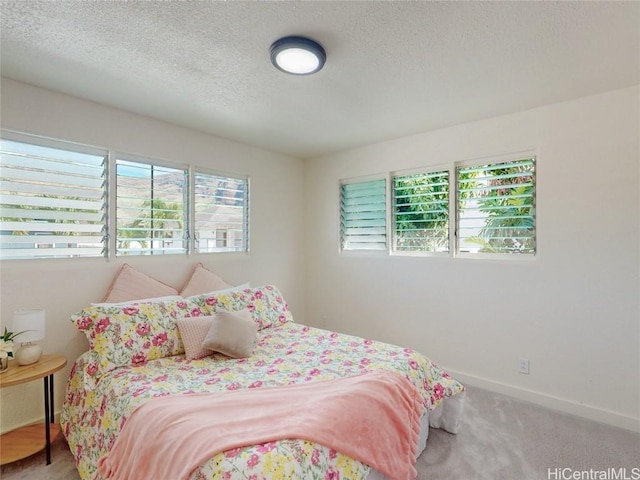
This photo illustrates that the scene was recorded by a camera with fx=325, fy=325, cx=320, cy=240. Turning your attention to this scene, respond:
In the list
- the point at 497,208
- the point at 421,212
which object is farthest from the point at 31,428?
the point at 497,208

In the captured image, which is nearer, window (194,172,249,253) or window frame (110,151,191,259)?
window frame (110,151,191,259)

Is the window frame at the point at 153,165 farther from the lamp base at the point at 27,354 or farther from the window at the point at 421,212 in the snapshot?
the window at the point at 421,212

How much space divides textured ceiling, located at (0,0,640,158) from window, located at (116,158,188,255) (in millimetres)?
530

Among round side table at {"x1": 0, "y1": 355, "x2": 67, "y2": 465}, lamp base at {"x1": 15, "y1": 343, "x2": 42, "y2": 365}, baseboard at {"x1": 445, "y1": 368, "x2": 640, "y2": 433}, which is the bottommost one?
baseboard at {"x1": 445, "y1": 368, "x2": 640, "y2": 433}

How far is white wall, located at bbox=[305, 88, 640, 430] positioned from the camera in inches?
94.0

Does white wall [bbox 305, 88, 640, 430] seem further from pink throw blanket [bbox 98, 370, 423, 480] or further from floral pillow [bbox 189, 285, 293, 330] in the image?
pink throw blanket [bbox 98, 370, 423, 480]

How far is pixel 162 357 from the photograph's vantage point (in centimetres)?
224

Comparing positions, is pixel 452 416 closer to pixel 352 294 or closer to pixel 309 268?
pixel 352 294

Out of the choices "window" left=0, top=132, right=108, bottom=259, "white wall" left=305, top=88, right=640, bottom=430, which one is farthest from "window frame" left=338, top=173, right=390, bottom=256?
"window" left=0, top=132, right=108, bottom=259

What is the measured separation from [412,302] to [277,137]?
2.28 metres

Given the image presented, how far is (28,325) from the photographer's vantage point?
2.02 metres

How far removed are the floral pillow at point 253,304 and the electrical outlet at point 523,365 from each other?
6.79 feet

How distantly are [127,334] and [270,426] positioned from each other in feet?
4.35

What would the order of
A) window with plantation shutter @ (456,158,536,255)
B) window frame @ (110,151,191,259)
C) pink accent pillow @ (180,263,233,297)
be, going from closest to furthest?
1. window frame @ (110,151,191,259)
2. window with plantation shutter @ (456,158,536,255)
3. pink accent pillow @ (180,263,233,297)
